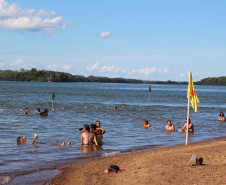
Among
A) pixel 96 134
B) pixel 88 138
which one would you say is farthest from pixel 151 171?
pixel 96 134

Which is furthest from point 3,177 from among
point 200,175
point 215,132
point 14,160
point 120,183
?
point 215,132

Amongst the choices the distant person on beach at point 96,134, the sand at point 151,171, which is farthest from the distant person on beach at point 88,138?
the sand at point 151,171

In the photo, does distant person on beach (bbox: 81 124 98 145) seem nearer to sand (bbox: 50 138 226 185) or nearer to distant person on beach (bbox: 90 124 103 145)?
distant person on beach (bbox: 90 124 103 145)

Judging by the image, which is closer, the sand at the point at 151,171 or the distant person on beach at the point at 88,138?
the sand at the point at 151,171

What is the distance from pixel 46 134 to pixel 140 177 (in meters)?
11.2

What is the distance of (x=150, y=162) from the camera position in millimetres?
10305

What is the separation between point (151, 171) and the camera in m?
8.89

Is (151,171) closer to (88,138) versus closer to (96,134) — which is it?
(88,138)

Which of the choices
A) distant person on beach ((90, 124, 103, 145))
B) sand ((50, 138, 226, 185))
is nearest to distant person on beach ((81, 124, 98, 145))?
distant person on beach ((90, 124, 103, 145))

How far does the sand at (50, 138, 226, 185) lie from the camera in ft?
26.1

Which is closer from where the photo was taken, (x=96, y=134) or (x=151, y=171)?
(x=151, y=171)

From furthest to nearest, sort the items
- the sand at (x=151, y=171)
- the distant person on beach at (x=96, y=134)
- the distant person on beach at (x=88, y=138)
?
1. the distant person on beach at (x=96, y=134)
2. the distant person on beach at (x=88, y=138)
3. the sand at (x=151, y=171)

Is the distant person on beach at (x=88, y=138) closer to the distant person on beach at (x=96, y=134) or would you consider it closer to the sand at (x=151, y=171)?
the distant person on beach at (x=96, y=134)

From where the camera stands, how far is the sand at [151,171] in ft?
26.1
